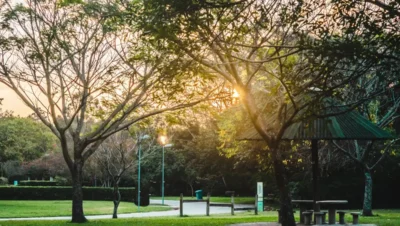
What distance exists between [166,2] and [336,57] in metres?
3.15

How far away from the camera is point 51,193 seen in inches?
1965

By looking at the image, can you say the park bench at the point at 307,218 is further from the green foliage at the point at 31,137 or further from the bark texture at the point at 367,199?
the green foliage at the point at 31,137

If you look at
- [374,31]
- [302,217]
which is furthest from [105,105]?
[374,31]

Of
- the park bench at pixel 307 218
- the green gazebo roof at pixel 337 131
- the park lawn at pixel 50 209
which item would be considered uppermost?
the green gazebo roof at pixel 337 131

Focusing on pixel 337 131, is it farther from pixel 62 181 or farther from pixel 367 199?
pixel 62 181

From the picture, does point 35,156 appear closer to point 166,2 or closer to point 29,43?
point 29,43

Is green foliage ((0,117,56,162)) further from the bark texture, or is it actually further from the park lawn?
the bark texture

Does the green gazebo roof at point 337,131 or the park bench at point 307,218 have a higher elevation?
the green gazebo roof at point 337,131

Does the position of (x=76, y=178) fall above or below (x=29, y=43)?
below

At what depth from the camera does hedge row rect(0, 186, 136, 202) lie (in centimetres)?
4900

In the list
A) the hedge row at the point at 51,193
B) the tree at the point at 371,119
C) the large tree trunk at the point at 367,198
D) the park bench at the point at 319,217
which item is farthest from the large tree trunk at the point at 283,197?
the hedge row at the point at 51,193

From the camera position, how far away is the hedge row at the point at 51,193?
4900cm

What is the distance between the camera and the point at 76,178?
22.2 metres

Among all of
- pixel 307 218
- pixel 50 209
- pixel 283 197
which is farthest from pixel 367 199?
pixel 50 209
